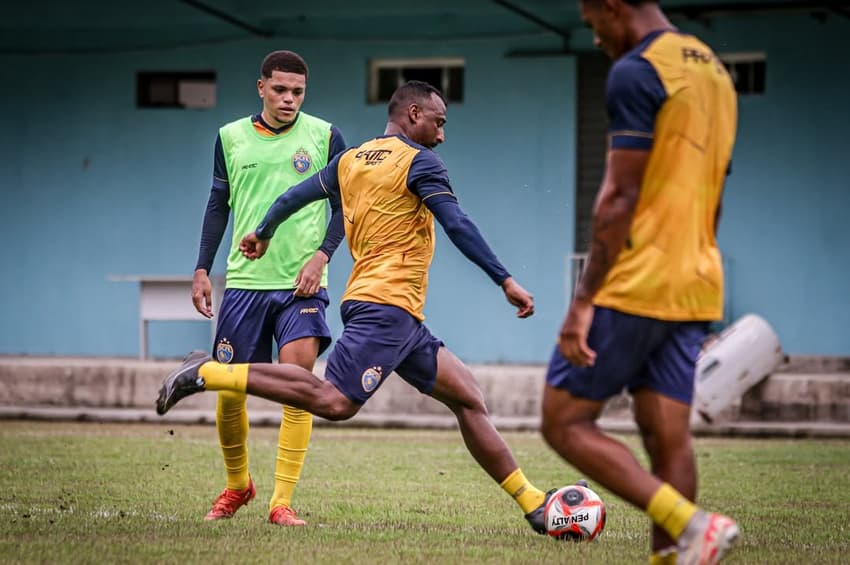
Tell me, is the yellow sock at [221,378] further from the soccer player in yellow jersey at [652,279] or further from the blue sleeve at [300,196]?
the soccer player in yellow jersey at [652,279]

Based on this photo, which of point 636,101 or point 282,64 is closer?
point 636,101

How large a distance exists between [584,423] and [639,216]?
816mm

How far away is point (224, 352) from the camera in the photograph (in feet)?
26.9

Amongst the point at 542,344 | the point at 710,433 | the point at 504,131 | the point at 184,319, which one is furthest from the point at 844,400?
the point at 184,319

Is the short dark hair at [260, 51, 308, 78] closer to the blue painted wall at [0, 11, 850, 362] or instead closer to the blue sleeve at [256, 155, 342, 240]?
the blue sleeve at [256, 155, 342, 240]

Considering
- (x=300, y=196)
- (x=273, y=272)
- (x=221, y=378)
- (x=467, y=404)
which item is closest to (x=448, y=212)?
(x=300, y=196)

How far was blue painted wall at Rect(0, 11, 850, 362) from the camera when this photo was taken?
18.5 meters

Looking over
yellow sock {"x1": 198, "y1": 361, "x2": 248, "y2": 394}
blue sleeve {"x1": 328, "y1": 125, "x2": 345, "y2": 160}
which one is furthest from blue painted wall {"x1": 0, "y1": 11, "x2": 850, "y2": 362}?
yellow sock {"x1": 198, "y1": 361, "x2": 248, "y2": 394}

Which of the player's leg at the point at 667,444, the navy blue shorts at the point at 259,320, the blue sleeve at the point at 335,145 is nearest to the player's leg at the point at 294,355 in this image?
the navy blue shorts at the point at 259,320

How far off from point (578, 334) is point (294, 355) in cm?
299

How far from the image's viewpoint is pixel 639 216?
5398 mm

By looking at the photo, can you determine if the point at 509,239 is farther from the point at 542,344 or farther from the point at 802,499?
the point at 802,499

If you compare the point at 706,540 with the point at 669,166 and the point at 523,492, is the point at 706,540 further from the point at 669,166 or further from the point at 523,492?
the point at 523,492

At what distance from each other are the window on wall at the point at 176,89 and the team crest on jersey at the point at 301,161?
1216cm
